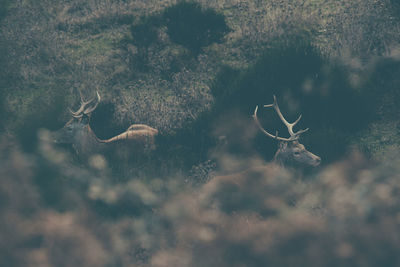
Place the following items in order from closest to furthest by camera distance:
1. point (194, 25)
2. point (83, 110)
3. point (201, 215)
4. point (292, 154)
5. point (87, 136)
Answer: point (201, 215) → point (292, 154) → point (87, 136) → point (83, 110) → point (194, 25)

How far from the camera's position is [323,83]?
9.27 metres

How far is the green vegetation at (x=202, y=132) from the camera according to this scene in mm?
7719

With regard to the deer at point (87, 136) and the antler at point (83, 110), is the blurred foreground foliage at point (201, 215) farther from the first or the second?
the antler at point (83, 110)

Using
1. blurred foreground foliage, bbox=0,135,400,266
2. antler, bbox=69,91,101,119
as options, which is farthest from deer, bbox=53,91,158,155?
blurred foreground foliage, bbox=0,135,400,266

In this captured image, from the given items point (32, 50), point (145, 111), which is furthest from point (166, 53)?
point (32, 50)

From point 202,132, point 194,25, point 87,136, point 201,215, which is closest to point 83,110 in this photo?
point 87,136

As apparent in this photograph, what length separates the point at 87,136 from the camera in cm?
890

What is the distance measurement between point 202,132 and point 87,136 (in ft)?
9.38

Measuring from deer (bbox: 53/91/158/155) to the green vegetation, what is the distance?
26 centimetres

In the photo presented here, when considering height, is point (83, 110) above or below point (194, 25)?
below

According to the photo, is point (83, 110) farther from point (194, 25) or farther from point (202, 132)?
point (194, 25)

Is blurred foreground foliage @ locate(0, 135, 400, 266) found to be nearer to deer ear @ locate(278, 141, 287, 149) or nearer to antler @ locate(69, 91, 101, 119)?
deer ear @ locate(278, 141, 287, 149)

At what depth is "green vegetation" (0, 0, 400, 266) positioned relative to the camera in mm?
7719

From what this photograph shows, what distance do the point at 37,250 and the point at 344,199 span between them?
6.93m
